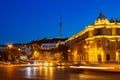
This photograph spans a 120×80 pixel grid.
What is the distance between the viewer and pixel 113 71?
3634 centimetres

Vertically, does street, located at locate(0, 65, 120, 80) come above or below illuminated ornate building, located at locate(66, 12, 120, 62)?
below

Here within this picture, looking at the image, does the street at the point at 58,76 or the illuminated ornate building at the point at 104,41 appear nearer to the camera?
the street at the point at 58,76

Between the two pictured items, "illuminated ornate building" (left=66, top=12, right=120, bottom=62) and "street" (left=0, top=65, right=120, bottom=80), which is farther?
"illuminated ornate building" (left=66, top=12, right=120, bottom=62)

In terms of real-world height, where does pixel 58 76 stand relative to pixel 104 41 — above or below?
below

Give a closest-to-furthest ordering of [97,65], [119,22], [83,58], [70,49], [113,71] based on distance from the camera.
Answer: [113,71] → [97,65] → [119,22] → [83,58] → [70,49]

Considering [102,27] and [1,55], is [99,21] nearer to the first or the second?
[102,27]

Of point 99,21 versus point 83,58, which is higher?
point 99,21

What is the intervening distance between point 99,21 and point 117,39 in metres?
7.59

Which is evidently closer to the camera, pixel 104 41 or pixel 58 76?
pixel 58 76

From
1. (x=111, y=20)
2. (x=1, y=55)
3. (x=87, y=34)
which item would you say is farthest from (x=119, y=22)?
(x=1, y=55)

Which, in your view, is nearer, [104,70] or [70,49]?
[104,70]

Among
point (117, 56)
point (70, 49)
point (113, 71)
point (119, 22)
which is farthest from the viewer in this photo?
point (70, 49)

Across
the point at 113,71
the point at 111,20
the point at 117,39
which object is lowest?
the point at 113,71

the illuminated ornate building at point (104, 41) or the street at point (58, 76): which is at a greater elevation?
the illuminated ornate building at point (104, 41)
